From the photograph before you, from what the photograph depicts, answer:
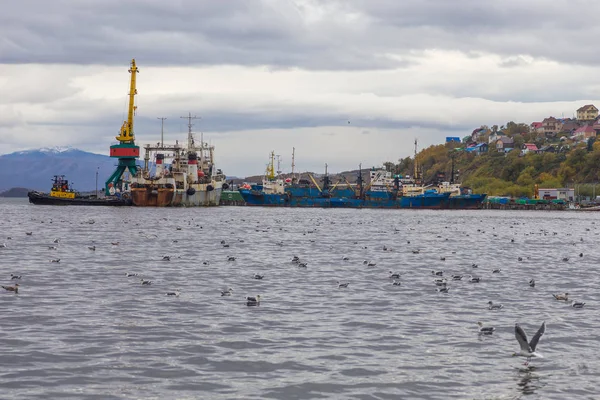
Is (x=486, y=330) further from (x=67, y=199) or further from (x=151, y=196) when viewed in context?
(x=67, y=199)

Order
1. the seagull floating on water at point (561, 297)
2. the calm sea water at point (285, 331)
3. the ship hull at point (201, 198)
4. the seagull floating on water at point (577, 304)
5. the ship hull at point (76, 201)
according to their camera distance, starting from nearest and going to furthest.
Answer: the calm sea water at point (285, 331) → the seagull floating on water at point (577, 304) → the seagull floating on water at point (561, 297) → the ship hull at point (76, 201) → the ship hull at point (201, 198)

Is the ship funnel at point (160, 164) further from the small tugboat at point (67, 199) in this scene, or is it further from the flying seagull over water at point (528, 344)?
the flying seagull over water at point (528, 344)

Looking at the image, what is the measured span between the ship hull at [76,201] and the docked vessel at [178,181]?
3241mm

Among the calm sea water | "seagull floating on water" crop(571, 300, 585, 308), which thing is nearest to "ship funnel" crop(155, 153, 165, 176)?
the calm sea water

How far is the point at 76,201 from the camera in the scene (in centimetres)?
16238

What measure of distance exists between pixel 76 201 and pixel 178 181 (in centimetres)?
2001

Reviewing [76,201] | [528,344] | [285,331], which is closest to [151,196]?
[76,201]

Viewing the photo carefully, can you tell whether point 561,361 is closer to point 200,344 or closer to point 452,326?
point 452,326

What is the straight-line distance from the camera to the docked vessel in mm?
156500

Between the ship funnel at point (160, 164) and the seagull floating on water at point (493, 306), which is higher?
the ship funnel at point (160, 164)

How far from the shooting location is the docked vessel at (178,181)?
15650cm

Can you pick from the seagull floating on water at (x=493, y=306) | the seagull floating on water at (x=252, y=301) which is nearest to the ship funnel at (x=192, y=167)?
the seagull floating on water at (x=252, y=301)

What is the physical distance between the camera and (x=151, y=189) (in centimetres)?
15650

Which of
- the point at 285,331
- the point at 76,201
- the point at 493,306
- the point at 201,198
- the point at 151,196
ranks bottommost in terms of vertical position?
the point at 285,331
